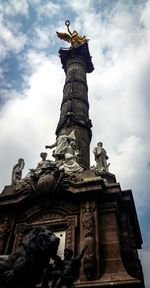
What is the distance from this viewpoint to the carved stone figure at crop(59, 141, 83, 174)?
33.8 feet

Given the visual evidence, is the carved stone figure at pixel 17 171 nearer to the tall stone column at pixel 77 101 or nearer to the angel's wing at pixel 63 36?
the tall stone column at pixel 77 101

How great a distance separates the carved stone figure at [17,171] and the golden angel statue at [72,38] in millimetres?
10700

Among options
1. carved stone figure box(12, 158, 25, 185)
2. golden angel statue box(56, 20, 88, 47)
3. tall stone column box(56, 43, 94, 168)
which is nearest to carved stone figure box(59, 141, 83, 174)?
tall stone column box(56, 43, 94, 168)

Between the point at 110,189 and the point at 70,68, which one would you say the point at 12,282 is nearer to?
the point at 110,189

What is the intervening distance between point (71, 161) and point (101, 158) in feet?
3.55

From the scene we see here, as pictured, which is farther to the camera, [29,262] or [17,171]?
[17,171]

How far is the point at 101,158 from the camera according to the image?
11.0m

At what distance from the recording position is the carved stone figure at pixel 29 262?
4086 mm

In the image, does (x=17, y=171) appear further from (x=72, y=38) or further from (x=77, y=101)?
(x=72, y=38)

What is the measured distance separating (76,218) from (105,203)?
914 mm

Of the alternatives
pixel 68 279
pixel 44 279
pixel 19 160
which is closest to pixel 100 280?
pixel 68 279

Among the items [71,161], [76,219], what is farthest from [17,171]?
[76,219]

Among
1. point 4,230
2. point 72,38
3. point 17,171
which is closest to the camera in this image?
point 4,230

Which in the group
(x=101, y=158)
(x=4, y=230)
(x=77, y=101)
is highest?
(x=77, y=101)
